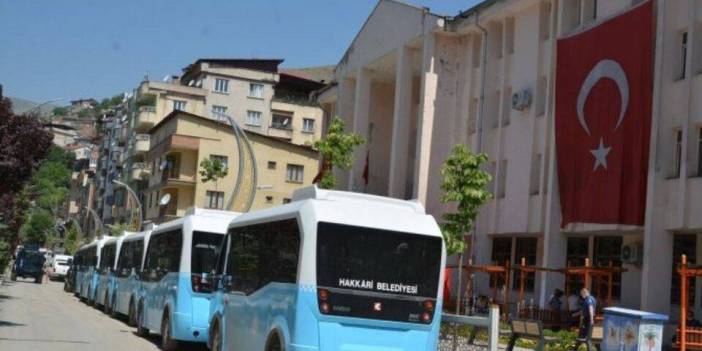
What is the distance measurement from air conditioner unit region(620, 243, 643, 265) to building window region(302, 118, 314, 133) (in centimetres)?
6110

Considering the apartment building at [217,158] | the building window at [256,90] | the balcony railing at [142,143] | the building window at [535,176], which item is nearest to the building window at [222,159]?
the apartment building at [217,158]

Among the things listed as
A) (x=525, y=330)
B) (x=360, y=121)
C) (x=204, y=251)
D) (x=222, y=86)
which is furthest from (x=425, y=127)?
(x=222, y=86)

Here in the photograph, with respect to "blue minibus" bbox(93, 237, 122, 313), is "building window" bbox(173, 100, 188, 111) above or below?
above

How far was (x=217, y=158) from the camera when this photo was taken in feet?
239

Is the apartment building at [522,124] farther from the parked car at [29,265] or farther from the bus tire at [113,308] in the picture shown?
the parked car at [29,265]

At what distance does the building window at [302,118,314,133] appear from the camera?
8744cm


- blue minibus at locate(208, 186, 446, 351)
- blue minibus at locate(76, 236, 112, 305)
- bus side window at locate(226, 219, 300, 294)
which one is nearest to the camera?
blue minibus at locate(208, 186, 446, 351)

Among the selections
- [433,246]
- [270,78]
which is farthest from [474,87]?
[270,78]

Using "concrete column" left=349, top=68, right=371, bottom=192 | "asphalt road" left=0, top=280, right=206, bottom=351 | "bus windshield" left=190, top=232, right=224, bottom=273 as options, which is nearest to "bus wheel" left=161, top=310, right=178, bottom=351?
"asphalt road" left=0, top=280, right=206, bottom=351

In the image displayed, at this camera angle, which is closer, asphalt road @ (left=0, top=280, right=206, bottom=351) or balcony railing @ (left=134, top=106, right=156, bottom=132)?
asphalt road @ (left=0, top=280, right=206, bottom=351)

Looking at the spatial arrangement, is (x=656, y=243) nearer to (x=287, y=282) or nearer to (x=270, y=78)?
(x=287, y=282)

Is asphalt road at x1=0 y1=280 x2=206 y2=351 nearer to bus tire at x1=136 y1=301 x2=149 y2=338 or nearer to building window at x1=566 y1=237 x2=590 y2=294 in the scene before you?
bus tire at x1=136 y1=301 x2=149 y2=338

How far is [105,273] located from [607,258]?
61.4 ft

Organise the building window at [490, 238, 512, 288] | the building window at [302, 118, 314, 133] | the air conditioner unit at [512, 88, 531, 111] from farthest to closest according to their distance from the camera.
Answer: the building window at [302, 118, 314, 133]
the building window at [490, 238, 512, 288]
the air conditioner unit at [512, 88, 531, 111]
